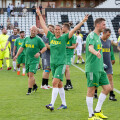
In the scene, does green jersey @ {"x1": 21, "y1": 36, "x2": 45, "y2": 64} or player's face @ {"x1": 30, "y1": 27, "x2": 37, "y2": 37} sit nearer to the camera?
player's face @ {"x1": 30, "y1": 27, "x2": 37, "y2": 37}

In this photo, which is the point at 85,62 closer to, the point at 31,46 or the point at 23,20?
the point at 31,46

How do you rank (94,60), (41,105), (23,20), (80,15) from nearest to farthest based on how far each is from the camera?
1. (94,60)
2. (41,105)
3. (23,20)
4. (80,15)

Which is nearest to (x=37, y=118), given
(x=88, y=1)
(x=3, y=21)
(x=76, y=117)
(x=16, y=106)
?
(x=76, y=117)

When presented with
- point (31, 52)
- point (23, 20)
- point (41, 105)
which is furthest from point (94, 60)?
point (23, 20)

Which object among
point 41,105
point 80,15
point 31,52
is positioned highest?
point 80,15

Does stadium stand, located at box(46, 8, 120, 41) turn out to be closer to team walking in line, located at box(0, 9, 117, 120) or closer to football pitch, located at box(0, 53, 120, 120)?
football pitch, located at box(0, 53, 120, 120)

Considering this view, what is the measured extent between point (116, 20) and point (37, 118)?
35827 millimetres

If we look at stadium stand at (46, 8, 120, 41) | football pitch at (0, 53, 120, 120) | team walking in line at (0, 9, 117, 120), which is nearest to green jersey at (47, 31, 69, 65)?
team walking in line at (0, 9, 117, 120)

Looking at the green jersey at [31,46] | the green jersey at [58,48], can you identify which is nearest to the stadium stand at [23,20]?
the green jersey at [31,46]

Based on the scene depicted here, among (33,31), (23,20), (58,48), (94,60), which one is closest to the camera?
(94,60)

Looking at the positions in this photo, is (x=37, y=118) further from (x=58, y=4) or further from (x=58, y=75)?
(x=58, y=4)

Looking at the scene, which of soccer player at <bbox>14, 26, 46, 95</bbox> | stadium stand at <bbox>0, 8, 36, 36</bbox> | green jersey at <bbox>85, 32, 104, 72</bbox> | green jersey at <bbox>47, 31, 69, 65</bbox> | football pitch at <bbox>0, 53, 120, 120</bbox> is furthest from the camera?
stadium stand at <bbox>0, 8, 36, 36</bbox>

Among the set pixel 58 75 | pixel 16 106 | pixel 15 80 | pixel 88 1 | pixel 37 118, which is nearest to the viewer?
pixel 37 118

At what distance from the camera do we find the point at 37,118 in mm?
6797
